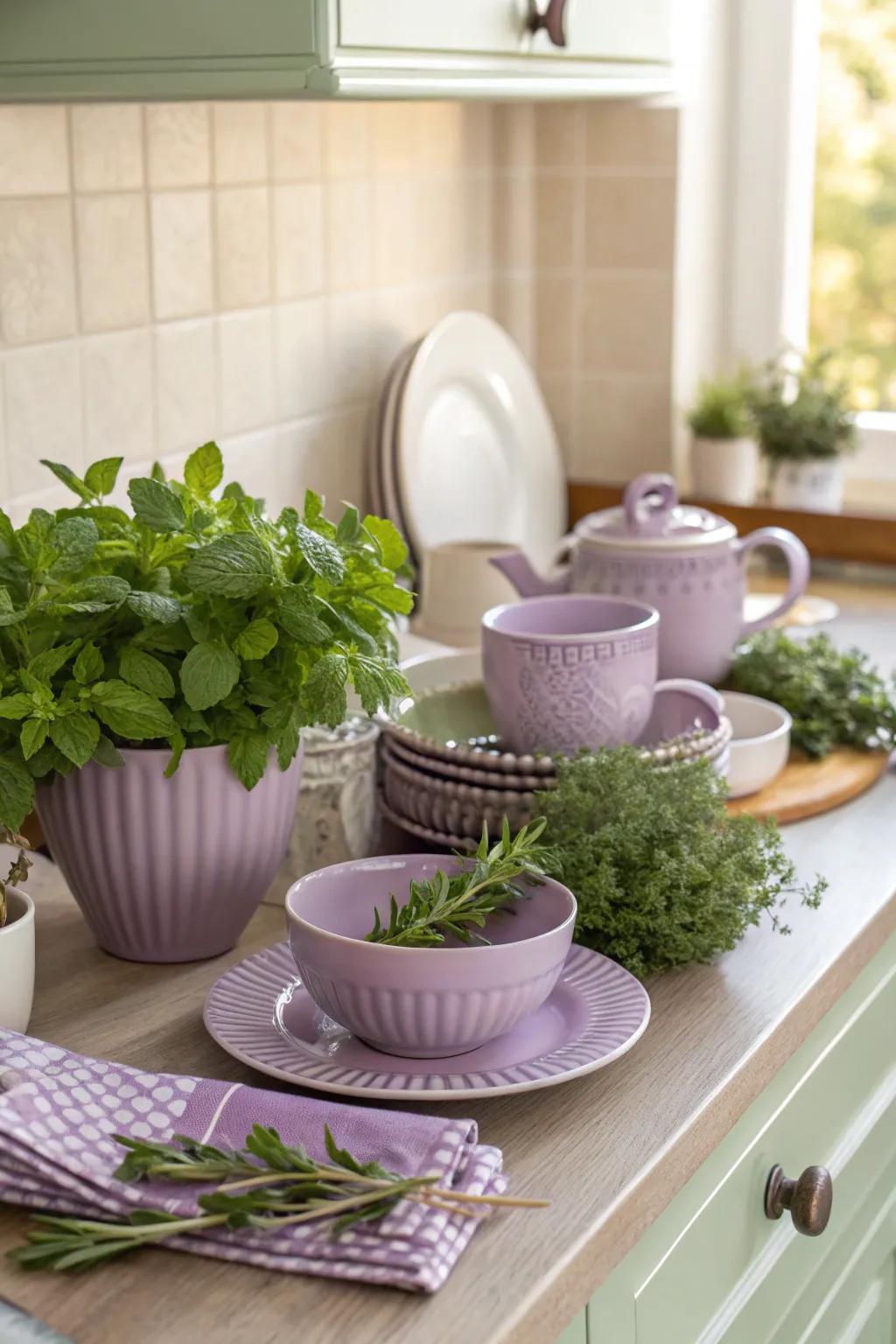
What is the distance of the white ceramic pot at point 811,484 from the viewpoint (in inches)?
78.1

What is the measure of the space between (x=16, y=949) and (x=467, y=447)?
1090mm

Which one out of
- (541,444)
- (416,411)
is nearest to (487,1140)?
(416,411)

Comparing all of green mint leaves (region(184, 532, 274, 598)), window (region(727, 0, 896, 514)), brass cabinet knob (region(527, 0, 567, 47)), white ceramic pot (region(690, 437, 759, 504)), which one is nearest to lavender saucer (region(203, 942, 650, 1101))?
green mint leaves (region(184, 532, 274, 598))

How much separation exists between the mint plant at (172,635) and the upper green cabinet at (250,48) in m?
0.31

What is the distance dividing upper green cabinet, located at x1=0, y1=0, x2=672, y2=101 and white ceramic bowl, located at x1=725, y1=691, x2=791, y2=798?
0.54m

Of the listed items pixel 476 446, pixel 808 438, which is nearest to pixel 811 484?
pixel 808 438

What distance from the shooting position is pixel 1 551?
93 centimetres

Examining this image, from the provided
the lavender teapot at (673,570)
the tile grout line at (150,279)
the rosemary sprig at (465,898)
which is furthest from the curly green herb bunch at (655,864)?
the tile grout line at (150,279)

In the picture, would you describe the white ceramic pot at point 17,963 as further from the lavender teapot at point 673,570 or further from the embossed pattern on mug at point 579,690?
the lavender teapot at point 673,570

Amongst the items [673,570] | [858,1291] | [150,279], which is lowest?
[858,1291]

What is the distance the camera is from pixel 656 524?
140 centimetres

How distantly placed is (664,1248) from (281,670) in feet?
1.23

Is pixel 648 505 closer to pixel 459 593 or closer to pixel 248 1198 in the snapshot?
pixel 459 593

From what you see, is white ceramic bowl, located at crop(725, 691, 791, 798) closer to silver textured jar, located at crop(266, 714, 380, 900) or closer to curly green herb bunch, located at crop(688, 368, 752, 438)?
silver textured jar, located at crop(266, 714, 380, 900)
